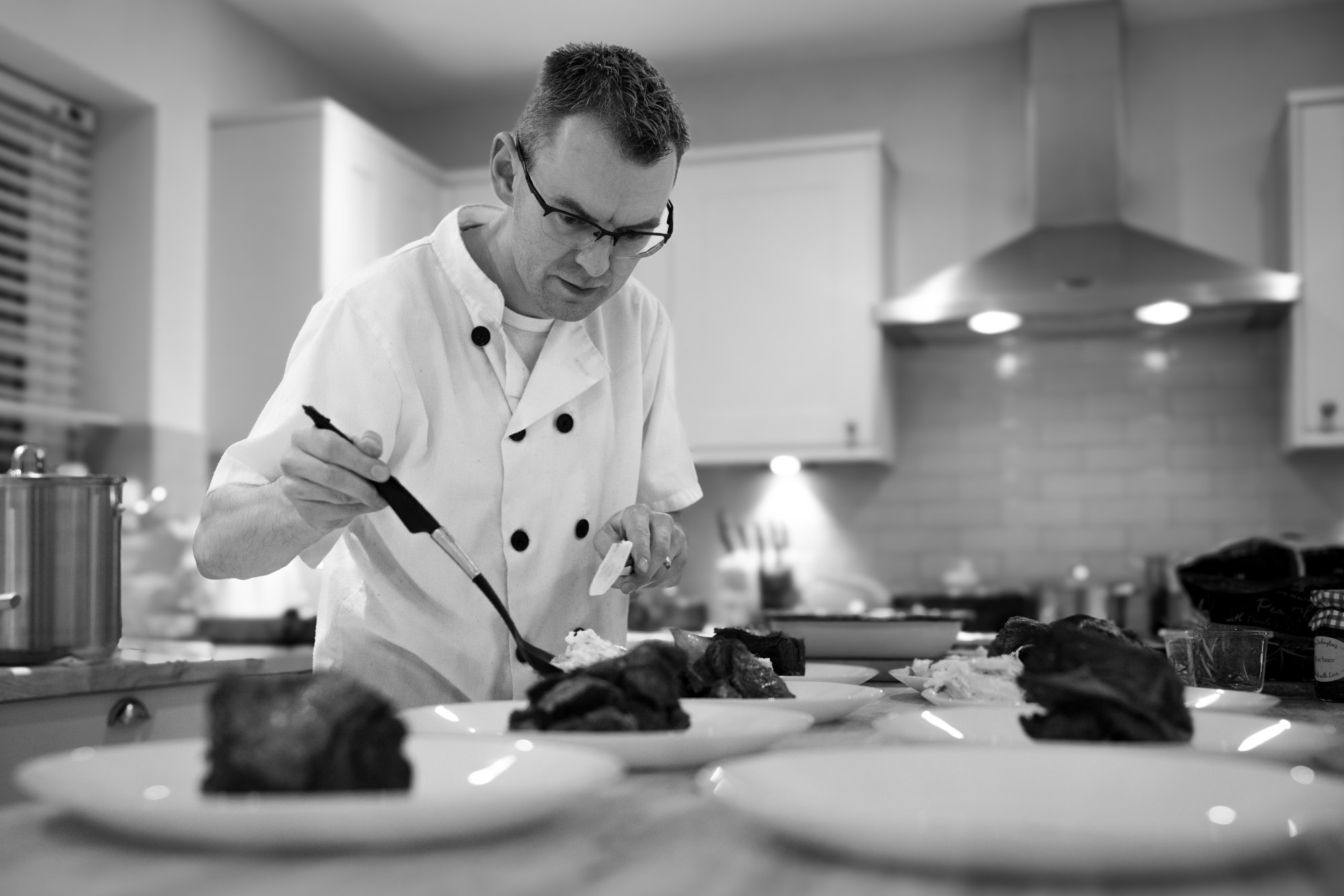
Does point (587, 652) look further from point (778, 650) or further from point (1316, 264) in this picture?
point (1316, 264)

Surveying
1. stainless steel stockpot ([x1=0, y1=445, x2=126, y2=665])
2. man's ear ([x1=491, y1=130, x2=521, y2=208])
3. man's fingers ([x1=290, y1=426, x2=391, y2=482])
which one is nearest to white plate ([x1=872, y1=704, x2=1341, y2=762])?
man's fingers ([x1=290, y1=426, x2=391, y2=482])

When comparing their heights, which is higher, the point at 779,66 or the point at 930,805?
the point at 779,66

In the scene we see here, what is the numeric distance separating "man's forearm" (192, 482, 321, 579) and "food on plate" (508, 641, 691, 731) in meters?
0.55

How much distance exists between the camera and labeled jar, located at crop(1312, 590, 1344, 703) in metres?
1.35

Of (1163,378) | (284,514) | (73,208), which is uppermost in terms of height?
(73,208)

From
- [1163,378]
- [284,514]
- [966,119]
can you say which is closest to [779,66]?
[966,119]

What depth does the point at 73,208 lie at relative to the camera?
12.7ft

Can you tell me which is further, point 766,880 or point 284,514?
point 284,514

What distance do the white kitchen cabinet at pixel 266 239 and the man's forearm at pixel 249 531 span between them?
105 inches

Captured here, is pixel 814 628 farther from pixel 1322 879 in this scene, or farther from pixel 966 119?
pixel 966 119

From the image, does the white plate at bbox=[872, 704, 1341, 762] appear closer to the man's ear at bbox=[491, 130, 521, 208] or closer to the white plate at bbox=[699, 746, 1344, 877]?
the white plate at bbox=[699, 746, 1344, 877]

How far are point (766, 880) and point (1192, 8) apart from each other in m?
4.46

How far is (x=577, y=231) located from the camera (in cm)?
156

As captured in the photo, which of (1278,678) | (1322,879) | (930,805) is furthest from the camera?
(1278,678)
